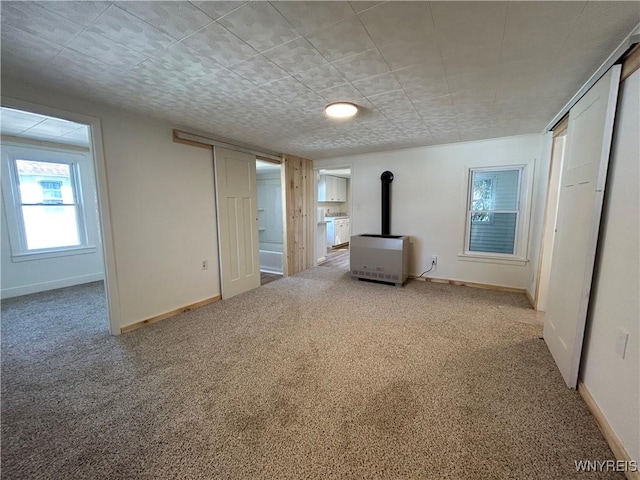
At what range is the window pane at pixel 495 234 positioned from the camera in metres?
3.72

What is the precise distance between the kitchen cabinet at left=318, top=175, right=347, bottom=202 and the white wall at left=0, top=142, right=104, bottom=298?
4.91m

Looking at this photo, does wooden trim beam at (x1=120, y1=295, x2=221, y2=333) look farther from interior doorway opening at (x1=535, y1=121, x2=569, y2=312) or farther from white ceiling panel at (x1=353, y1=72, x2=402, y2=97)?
interior doorway opening at (x1=535, y1=121, x2=569, y2=312)

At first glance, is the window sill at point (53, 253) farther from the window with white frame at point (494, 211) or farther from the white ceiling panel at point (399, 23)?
the window with white frame at point (494, 211)

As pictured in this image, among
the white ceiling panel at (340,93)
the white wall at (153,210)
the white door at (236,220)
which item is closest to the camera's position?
the white ceiling panel at (340,93)

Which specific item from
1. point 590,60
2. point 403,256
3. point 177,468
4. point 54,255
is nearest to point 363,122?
point 590,60

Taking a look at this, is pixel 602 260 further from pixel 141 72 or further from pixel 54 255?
pixel 54 255

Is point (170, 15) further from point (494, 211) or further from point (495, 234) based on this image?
point (495, 234)

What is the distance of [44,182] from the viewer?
3965 mm

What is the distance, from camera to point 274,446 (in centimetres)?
134

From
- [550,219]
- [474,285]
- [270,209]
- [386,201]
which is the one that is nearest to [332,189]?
[270,209]

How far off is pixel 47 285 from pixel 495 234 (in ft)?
22.5

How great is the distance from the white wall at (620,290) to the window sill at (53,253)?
6.28 metres

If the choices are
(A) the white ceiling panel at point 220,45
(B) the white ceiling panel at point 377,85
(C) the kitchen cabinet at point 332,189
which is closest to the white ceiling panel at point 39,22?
(A) the white ceiling panel at point 220,45

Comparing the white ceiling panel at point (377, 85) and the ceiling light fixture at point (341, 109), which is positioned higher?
the white ceiling panel at point (377, 85)
